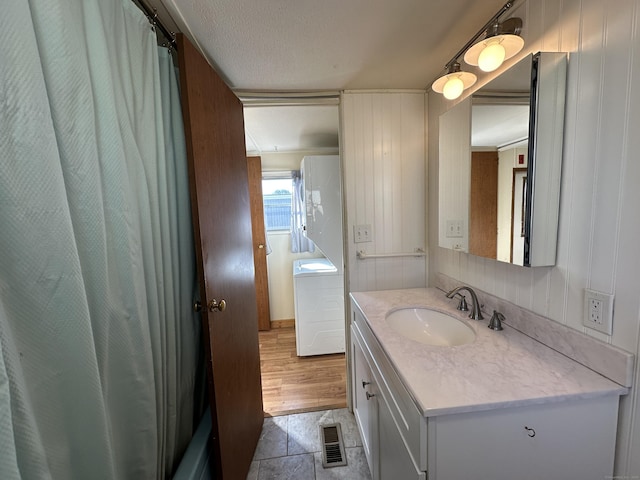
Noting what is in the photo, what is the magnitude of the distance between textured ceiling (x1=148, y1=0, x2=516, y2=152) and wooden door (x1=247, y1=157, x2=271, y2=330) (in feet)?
4.52

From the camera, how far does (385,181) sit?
1.65 metres

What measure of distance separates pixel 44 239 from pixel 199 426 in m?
1.03

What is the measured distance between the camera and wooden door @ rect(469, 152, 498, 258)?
1082mm

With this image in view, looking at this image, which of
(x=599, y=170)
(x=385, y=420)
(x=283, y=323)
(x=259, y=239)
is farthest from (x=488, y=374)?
(x=283, y=323)

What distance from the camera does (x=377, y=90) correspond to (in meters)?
1.59

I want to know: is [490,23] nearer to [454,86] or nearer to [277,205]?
[454,86]

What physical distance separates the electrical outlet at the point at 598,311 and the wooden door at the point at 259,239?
2513mm

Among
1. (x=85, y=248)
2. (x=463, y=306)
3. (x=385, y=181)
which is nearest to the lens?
(x=85, y=248)

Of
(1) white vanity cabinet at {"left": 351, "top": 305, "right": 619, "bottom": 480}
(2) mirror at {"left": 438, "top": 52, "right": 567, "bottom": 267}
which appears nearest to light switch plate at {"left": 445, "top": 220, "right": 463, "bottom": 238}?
(2) mirror at {"left": 438, "top": 52, "right": 567, "bottom": 267}

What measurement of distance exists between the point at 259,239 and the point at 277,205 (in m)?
0.50

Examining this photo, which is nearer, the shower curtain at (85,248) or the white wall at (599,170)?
the shower curtain at (85,248)

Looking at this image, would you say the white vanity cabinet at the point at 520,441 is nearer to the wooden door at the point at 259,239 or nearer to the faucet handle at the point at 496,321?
the faucet handle at the point at 496,321

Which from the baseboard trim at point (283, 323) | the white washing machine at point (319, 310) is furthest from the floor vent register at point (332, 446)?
the baseboard trim at point (283, 323)

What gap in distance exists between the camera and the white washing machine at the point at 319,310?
7.95 feet
